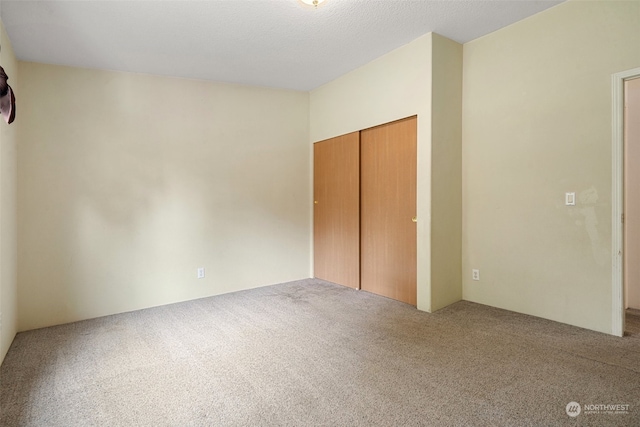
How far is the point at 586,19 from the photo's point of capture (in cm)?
271

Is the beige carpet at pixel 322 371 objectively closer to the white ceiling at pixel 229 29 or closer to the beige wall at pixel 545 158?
the beige wall at pixel 545 158

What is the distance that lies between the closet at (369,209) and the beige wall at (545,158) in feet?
2.00

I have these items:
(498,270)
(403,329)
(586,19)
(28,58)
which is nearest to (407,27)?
(586,19)

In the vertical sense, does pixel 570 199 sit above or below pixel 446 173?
below

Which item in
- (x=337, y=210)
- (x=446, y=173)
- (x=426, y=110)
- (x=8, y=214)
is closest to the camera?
(x=8, y=214)

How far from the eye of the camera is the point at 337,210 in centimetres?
454

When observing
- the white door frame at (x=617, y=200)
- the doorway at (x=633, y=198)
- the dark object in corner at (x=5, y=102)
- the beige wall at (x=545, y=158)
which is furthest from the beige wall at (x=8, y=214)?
the doorway at (x=633, y=198)

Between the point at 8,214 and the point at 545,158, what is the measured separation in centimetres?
449

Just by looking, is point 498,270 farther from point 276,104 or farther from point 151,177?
point 151,177

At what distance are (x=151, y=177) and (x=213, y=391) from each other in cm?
258

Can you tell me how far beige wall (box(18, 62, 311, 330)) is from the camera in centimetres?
332

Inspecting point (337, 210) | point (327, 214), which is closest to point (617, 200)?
point (337, 210)

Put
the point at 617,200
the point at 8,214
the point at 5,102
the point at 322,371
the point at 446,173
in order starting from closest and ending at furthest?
1. the point at 5,102
2. the point at 322,371
3. the point at 617,200
4. the point at 8,214
5. the point at 446,173

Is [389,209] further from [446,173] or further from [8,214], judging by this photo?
[8,214]
